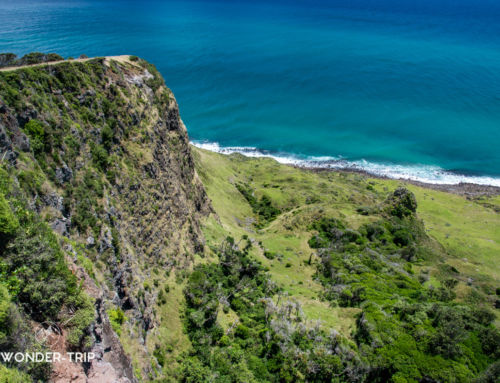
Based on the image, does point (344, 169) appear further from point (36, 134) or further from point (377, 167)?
point (36, 134)

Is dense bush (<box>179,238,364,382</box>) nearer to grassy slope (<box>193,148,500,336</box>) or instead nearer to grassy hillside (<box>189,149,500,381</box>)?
grassy hillside (<box>189,149,500,381</box>)

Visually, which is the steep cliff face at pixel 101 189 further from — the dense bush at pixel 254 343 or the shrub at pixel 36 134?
the dense bush at pixel 254 343

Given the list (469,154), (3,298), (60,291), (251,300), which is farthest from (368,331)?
(469,154)

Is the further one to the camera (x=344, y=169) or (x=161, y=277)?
(x=344, y=169)

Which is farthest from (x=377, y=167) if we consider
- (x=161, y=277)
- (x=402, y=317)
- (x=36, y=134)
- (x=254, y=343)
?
(x=36, y=134)

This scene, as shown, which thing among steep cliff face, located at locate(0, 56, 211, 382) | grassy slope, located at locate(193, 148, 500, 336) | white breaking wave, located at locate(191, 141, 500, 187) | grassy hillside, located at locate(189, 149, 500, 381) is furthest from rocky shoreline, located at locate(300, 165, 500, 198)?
steep cliff face, located at locate(0, 56, 211, 382)

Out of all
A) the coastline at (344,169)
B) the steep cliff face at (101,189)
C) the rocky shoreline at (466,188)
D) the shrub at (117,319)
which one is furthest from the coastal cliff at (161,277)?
the coastline at (344,169)
